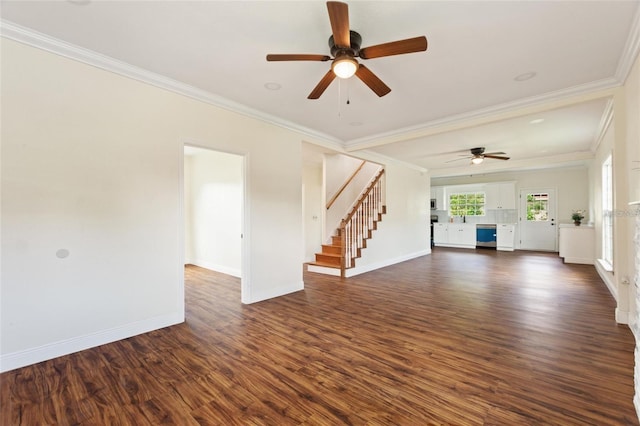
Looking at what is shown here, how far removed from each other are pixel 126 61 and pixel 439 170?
8.45 metres

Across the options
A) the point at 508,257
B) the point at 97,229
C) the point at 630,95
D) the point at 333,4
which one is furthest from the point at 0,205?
Answer: the point at 508,257

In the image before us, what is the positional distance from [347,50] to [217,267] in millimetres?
5238

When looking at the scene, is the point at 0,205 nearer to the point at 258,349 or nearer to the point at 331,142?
the point at 258,349

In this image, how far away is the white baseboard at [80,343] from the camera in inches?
89.5

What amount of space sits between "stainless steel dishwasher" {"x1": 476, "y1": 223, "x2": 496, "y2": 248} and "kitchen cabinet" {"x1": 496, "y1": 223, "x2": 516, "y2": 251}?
202 millimetres

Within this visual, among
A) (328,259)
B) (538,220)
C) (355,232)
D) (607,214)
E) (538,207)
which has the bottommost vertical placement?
(328,259)

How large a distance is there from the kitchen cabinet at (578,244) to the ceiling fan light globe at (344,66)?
25.9 feet

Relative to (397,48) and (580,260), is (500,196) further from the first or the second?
(397,48)

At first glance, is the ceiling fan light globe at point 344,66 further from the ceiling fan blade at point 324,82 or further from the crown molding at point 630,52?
the crown molding at point 630,52

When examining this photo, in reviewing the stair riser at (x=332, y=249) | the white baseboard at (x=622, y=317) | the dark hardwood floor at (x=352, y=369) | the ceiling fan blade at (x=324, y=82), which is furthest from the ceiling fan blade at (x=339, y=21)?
the stair riser at (x=332, y=249)

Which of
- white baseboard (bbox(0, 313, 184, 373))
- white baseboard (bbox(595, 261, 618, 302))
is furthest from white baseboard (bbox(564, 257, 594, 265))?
white baseboard (bbox(0, 313, 184, 373))

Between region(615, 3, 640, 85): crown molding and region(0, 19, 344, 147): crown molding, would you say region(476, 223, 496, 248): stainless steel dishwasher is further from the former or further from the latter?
region(0, 19, 344, 147): crown molding

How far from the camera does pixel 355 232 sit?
6078mm

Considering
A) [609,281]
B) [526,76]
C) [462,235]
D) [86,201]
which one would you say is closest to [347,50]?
[526,76]
